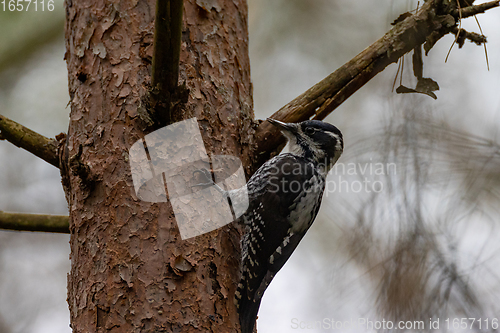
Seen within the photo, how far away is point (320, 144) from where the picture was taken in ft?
11.5

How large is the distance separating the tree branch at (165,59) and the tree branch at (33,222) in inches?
38.3

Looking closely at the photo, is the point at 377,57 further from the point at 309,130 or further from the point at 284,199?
the point at 284,199

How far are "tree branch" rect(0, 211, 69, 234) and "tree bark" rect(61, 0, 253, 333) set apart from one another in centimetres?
30

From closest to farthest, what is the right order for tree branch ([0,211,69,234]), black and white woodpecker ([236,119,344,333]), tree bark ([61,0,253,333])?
tree bark ([61,0,253,333]) → tree branch ([0,211,69,234]) → black and white woodpecker ([236,119,344,333])

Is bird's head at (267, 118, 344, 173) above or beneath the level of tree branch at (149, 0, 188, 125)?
above

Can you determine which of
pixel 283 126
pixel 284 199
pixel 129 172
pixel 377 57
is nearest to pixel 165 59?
pixel 129 172

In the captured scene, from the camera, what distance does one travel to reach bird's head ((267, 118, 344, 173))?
3.36 meters

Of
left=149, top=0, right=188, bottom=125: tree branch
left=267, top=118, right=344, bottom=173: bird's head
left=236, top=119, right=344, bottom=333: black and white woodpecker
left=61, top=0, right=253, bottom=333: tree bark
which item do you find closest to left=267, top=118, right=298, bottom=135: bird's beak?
left=236, top=119, right=344, bottom=333: black and white woodpecker

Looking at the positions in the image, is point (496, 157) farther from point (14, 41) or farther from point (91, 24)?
point (14, 41)

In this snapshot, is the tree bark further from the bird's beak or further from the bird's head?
the bird's head

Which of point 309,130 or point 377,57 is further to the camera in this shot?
point 309,130

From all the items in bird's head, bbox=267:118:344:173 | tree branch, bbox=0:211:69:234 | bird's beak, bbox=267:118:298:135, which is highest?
bird's head, bbox=267:118:344:173

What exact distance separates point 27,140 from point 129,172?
27.2 inches

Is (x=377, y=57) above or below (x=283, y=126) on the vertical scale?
above
